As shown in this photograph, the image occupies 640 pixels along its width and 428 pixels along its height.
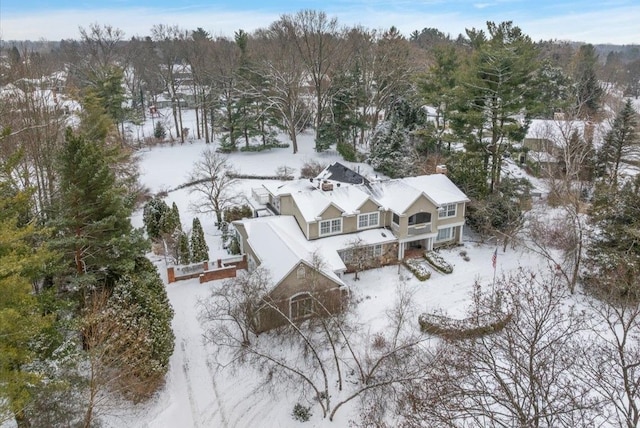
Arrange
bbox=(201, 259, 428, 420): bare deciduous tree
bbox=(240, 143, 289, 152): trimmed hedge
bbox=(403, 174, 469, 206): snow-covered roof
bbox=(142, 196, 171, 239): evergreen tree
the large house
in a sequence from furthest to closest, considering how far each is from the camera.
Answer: bbox=(240, 143, 289, 152): trimmed hedge < bbox=(142, 196, 171, 239): evergreen tree < bbox=(403, 174, 469, 206): snow-covered roof < the large house < bbox=(201, 259, 428, 420): bare deciduous tree

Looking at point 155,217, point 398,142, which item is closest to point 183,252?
point 155,217

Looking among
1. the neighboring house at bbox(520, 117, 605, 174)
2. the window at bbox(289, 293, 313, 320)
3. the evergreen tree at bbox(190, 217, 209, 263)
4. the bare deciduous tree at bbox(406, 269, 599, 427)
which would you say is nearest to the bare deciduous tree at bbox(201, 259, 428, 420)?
the window at bbox(289, 293, 313, 320)

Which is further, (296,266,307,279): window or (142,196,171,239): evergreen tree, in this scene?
(142,196,171,239): evergreen tree

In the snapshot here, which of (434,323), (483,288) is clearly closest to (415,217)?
(483,288)

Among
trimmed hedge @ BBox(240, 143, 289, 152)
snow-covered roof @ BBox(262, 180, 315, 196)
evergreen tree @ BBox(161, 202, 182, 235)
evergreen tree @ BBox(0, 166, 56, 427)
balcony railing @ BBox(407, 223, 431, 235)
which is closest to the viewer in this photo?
evergreen tree @ BBox(0, 166, 56, 427)

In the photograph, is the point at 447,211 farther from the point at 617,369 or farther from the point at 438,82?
the point at 438,82

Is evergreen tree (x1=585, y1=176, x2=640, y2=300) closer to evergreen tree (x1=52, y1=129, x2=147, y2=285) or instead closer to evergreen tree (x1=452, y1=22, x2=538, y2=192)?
evergreen tree (x1=452, y1=22, x2=538, y2=192)
